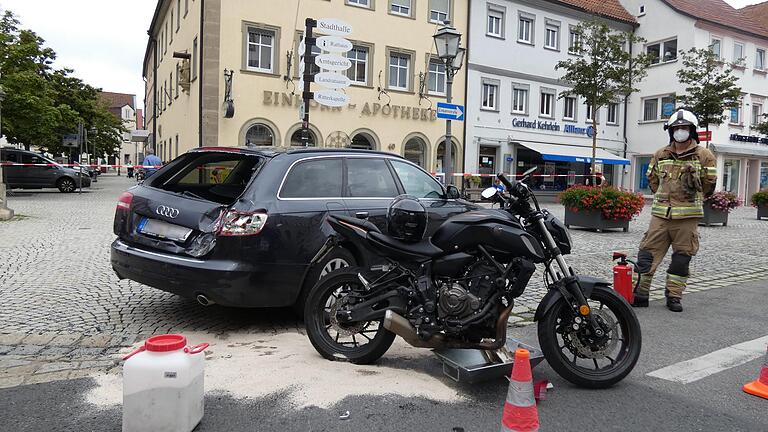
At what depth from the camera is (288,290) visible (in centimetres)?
476

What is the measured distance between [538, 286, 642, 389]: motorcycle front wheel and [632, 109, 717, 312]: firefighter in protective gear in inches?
98.3

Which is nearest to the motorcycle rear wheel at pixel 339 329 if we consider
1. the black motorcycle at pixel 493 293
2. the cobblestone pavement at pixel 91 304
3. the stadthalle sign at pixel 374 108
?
the black motorcycle at pixel 493 293

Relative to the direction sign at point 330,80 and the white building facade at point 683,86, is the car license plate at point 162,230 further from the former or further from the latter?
the white building facade at point 683,86

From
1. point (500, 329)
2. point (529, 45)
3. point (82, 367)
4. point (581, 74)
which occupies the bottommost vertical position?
point (82, 367)

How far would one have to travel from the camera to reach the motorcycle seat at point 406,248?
3.88 m

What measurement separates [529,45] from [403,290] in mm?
28430

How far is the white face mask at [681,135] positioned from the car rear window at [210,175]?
161 inches

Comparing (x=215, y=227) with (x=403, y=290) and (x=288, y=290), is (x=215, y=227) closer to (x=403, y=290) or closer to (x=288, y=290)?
(x=288, y=290)

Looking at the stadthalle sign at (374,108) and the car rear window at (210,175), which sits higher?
the stadthalle sign at (374,108)

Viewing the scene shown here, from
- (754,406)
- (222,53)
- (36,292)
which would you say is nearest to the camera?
(754,406)

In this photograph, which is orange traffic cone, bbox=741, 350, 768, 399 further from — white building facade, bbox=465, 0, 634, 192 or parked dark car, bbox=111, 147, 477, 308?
white building facade, bbox=465, 0, 634, 192

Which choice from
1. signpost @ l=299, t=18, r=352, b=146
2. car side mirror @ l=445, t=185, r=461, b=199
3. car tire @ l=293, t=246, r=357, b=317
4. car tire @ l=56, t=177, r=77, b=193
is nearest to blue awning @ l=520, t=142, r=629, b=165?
signpost @ l=299, t=18, r=352, b=146

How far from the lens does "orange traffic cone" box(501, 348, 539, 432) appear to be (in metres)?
2.88

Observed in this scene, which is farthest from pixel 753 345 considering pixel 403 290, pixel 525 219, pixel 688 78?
pixel 688 78
